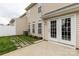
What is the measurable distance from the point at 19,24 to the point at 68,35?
16.2 meters

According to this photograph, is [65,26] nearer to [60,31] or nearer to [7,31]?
[60,31]

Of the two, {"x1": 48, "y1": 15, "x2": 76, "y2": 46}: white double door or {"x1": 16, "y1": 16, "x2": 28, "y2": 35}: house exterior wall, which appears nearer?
{"x1": 48, "y1": 15, "x2": 76, "y2": 46}: white double door

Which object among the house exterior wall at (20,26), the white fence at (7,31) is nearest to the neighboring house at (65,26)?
the house exterior wall at (20,26)

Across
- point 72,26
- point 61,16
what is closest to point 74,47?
point 72,26

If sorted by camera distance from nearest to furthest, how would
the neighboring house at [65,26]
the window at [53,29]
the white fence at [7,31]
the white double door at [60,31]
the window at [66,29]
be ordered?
the neighboring house at [65,26]
the white double door at [60,31]
the window at [66,29]
the window at [53,29]
the white fence at [7,31]

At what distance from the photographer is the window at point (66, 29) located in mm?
9398

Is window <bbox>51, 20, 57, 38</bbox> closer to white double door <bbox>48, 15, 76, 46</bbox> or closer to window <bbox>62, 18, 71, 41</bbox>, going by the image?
white double door <bbox>48, 15, 76, 46</bbox>

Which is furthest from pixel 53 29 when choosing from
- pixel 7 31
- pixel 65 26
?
pixel 7 31

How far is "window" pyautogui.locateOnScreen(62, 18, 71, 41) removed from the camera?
370 inches

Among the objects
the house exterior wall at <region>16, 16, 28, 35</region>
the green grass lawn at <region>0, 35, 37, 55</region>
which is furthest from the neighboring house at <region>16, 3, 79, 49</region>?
the house exterior wall at <region>16, 16, 28, 35</region>

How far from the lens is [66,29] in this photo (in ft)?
Result: 32.1

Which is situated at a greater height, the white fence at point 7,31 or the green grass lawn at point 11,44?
the white fence at point 7,31

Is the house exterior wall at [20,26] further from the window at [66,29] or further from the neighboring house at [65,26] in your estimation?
the window at [66,29]

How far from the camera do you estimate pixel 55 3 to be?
45.3 feet
